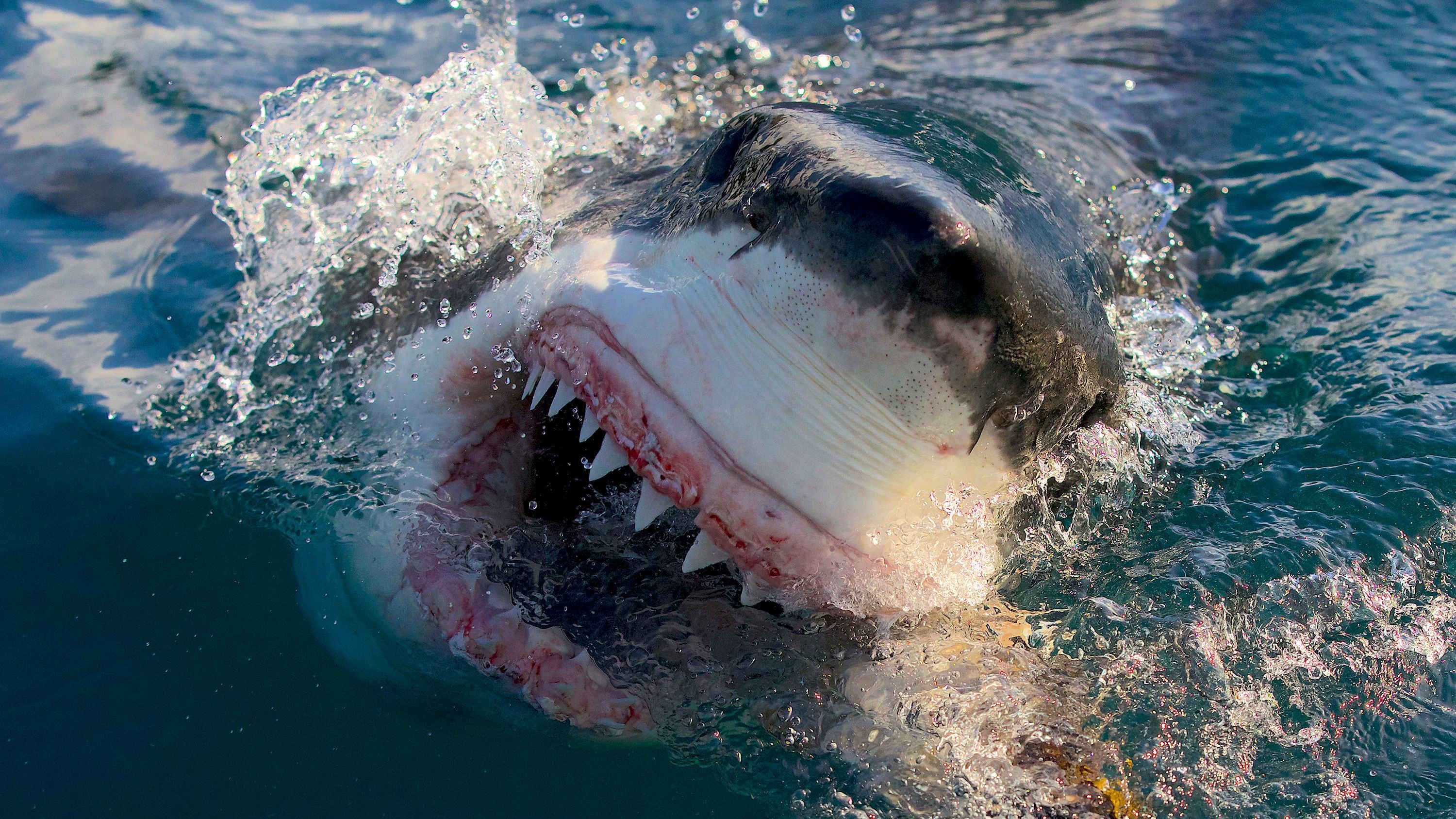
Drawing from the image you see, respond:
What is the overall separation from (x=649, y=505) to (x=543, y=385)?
322mm

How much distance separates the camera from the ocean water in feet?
5.45

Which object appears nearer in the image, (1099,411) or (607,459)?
(607,459)

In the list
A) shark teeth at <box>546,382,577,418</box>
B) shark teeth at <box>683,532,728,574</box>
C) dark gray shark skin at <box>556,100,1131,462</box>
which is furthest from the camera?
shark teeth at <box>546,382,577,418</box>

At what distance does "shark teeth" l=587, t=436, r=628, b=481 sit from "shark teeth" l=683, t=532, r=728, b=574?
160 mm

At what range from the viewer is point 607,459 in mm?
1544

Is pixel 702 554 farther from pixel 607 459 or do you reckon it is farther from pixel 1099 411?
pixel 1099 411

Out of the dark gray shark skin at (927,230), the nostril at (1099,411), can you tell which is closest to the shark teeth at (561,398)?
the dark gray shark skin at (927,230)

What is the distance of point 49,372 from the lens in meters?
2.49

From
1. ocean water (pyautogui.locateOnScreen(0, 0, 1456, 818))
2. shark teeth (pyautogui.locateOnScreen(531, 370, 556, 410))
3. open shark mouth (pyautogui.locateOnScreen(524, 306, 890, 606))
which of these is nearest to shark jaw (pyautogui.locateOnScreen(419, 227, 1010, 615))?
open shark mouth (pyautogui.locateOnScreen(524, 306, 890, 606))

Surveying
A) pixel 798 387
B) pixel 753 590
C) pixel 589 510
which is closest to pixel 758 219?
pixel 798 387

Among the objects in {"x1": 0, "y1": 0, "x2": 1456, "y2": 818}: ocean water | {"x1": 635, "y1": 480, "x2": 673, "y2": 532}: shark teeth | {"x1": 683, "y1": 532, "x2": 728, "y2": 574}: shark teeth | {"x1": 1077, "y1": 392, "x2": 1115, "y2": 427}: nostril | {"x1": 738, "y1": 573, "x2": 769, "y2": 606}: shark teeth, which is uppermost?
{"x1": 1077, "y1": 392, "x2": 1115, "y2": 427}: nostril

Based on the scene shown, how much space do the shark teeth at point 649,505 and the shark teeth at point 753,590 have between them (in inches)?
5.8

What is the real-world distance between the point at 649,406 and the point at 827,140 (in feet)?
1.55

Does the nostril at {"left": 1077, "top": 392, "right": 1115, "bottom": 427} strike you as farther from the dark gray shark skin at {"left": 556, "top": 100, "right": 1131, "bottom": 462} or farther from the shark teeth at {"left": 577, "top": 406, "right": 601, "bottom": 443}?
the shark teeth at {"left": 577, "top": 406, "right": 601, "bottom": 443}
